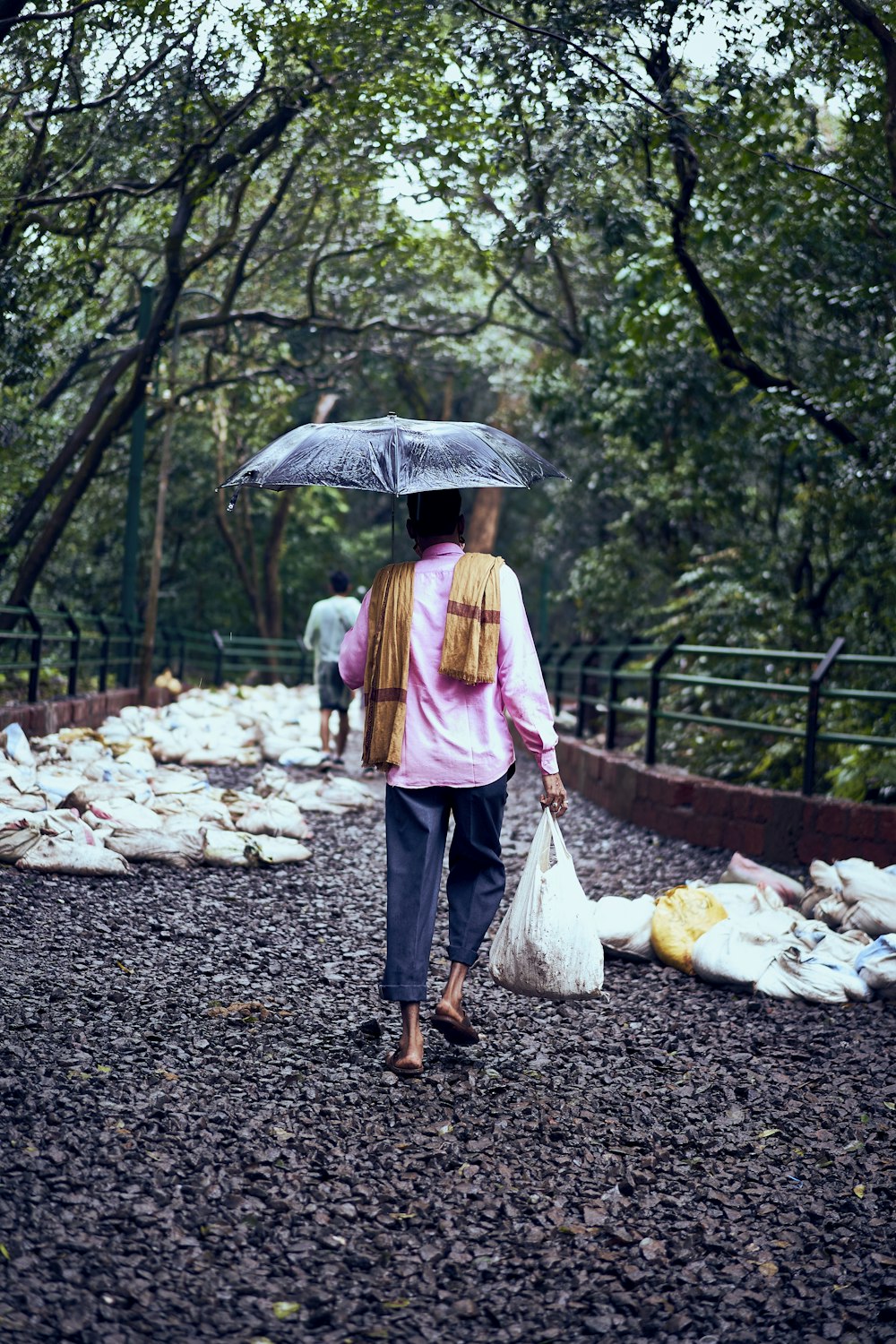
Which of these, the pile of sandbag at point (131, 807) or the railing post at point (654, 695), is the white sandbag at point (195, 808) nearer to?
the pile of sandbag at point (131, 807)

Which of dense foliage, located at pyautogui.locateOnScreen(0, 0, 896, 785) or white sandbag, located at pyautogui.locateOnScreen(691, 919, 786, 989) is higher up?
dense foliage, located at pyautogui.locateOnScreen(0, 0, 896, 785)

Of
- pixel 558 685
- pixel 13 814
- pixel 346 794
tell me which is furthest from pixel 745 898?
pixel 558 685

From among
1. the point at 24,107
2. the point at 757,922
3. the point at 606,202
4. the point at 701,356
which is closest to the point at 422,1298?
the point at 757,922

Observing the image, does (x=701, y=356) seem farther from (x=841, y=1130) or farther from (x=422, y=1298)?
(x=422, y=1298)

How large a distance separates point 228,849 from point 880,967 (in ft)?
12.0

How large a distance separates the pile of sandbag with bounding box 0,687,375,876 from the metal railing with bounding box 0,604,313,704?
3.16ft

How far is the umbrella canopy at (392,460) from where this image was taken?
4.23m

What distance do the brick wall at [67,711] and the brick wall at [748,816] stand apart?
4.85 meters

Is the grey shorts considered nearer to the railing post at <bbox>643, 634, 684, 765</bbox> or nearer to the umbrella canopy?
the railing post at <bbox>643, 634, 684, 765</bbox>

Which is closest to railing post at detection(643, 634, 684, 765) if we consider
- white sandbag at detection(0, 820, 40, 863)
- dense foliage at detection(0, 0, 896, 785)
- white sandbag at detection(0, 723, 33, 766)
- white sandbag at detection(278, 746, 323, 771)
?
dense foliage at detection(0, 0, 896, 785)

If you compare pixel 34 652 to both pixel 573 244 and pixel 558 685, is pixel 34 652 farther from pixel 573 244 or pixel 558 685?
pixel 573 244

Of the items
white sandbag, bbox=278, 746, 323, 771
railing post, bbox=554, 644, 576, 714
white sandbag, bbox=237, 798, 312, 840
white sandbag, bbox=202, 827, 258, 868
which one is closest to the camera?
white sandbag, bbox=202, 827, 258, 868

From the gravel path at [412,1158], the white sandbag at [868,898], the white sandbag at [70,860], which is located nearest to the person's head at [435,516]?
the gravel path at [412,1158]

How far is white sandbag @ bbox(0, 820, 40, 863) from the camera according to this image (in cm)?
682
